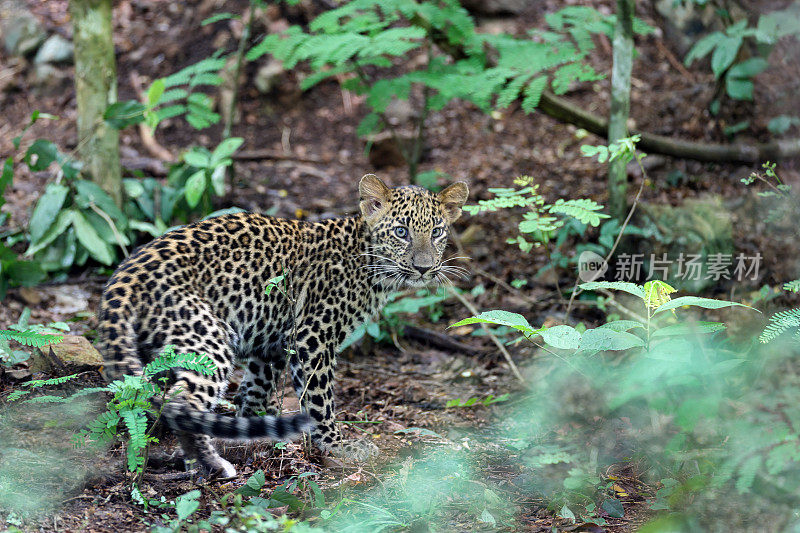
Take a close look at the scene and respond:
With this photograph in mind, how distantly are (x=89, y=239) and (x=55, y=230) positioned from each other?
0.45 m

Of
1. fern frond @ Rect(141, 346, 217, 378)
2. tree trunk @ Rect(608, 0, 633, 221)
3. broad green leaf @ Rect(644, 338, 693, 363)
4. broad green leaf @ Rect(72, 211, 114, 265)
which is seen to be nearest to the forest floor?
broad green leaf @ Rect(72, 211, 114, 265)

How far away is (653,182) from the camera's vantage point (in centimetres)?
1117

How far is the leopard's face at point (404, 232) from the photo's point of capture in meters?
6.73

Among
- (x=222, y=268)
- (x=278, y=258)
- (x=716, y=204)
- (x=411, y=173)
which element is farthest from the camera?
(x=411, y=173)

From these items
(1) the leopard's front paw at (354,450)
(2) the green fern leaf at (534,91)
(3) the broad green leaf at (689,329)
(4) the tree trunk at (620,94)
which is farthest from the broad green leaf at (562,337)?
(2) the green fern leaf at (534,91)

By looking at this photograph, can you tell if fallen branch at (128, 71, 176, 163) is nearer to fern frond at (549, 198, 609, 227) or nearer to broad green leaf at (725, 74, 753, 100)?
fern frond at (549, 198, 609, 227)

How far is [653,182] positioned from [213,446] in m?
7.95

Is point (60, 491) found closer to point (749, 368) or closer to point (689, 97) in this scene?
point (749, 368)

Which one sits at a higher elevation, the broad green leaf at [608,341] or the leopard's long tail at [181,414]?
the broad green leaf at [608,341]

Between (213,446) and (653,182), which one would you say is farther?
(653,182)

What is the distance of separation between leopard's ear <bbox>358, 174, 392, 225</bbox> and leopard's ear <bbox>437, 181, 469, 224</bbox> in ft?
1.83

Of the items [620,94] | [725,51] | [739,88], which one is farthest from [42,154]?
[739,88]

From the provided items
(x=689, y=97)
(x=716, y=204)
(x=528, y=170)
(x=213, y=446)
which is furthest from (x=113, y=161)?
(x=689, y=97)

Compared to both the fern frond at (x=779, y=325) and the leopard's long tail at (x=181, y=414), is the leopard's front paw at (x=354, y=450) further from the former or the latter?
the fern frond at (x=779, y=325)
